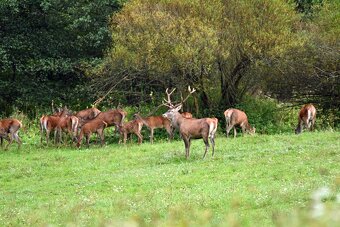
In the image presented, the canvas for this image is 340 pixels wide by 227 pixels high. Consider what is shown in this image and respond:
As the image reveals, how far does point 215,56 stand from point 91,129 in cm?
519

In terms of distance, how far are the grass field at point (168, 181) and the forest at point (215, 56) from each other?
4.01m

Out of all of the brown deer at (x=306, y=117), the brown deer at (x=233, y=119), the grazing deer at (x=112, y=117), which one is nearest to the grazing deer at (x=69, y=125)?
the grazing deer at (x=112, y=117)

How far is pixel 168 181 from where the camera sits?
14.2m

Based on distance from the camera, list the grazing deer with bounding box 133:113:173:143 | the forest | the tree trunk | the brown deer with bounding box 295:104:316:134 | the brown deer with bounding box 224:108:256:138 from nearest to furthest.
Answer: the brown deer with bounding box 224:108:256:138, the grazing deer with bounding box 133:113:173:143, the brown deer with bounding box 295:104:316:134, the forest, the tree trunk

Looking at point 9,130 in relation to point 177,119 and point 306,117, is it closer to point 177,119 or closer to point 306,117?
point 177,119

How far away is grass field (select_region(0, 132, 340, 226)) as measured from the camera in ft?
35.3

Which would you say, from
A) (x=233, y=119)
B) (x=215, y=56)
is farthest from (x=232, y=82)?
(x=233, y=119)

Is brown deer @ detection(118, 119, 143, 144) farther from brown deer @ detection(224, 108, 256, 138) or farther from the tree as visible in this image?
brown deer @ detection(224, 108, 256, 138)

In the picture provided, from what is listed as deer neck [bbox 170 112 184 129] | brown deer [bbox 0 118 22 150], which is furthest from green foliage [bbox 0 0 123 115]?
deer neck [bbox 170 112 184 129]

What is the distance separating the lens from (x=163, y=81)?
82.1ft

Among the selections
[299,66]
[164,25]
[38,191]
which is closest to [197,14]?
[164,25]

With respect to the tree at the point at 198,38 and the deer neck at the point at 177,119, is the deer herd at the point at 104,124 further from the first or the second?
the deer neck at the point at 177,119

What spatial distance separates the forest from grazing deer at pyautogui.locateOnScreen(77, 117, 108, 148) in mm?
3148

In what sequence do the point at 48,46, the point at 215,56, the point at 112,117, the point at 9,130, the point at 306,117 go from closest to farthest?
the point at 9,130 → the point at 112,117 → the point at 306,117 → the point at 215,56 → the point at 48,46
